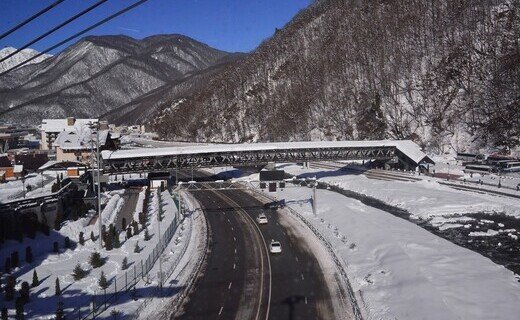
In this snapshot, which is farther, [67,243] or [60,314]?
[67,243]

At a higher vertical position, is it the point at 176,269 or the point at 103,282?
the point at 103,282

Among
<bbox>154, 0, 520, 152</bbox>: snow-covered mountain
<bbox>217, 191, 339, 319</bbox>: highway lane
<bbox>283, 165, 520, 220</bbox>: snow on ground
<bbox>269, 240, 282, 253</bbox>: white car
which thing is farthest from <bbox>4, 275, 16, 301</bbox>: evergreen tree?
<bbox>154, 0, 520, 152</bbox>: snow-covered mountain

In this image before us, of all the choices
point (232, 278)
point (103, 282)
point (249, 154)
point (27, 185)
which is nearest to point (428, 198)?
point (249, 154)

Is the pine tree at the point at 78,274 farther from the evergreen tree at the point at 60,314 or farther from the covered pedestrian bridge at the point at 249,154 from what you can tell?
the covered pedestrian bridge at the point at 249,154

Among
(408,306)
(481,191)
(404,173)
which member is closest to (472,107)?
(404,173)

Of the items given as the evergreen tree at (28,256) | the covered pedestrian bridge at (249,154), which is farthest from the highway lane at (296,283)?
the covered pedestrian bridge at (249,154)

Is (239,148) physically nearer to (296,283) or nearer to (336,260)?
(336,260)

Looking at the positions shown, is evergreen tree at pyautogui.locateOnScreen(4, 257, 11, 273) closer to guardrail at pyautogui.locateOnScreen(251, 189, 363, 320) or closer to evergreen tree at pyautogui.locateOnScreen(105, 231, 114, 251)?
evergreen tree at pyautogui.locateOnScreen(105, 231, 114, 251)
